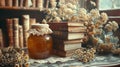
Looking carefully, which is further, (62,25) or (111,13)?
(111,13)

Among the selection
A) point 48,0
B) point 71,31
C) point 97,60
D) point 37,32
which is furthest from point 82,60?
point 48,0

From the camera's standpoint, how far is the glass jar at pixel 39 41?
137cm

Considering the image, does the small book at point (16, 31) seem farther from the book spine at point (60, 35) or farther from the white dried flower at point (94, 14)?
the white dried flower at point (94, 14)

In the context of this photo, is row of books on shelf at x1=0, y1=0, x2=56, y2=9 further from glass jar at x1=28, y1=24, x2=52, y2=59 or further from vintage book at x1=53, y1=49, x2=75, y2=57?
vintage book at x1=53, y1=49, x2=75, y2=57

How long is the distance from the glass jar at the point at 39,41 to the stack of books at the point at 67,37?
0.11 metres

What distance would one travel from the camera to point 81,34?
5.08ft

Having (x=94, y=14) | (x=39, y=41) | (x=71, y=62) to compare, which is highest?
(x=94, y=14)

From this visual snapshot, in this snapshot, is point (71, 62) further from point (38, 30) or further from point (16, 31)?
point (16, 31)

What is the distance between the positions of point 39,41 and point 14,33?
10.7 inches

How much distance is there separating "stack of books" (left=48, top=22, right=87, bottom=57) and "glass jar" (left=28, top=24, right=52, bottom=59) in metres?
0.11

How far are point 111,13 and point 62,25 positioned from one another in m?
0.75

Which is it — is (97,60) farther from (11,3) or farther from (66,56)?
(11,3)

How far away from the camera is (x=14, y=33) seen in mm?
1553

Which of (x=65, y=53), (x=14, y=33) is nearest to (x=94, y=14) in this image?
(x=65, y=53)
